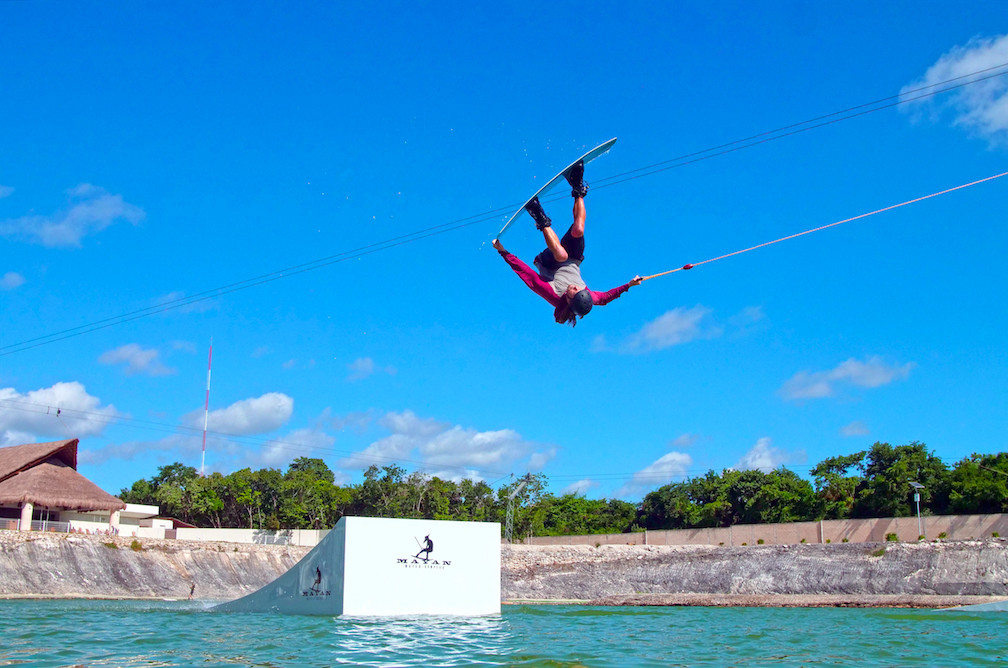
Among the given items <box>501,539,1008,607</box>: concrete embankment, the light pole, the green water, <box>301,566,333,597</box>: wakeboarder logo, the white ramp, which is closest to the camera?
the green water

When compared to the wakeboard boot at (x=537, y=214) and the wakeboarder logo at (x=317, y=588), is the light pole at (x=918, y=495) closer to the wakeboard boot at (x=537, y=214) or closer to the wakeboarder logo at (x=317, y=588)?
the wakeboarder logo at (x=317, y=588)

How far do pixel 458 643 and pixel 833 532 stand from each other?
41.6 metres

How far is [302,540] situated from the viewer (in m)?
56.4

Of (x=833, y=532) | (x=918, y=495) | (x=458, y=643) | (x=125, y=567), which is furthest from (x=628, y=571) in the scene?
(x=458, y=643)

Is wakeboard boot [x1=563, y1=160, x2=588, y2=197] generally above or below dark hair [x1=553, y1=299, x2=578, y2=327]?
above

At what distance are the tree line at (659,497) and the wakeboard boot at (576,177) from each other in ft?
152

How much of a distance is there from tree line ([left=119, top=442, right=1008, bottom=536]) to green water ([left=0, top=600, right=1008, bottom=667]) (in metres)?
33.5

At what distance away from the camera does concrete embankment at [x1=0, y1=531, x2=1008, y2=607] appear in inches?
1574

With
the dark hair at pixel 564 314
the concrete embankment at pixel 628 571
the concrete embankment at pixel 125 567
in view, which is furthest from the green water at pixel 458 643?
the concrete embankment at pixel 628 571

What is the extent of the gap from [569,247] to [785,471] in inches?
2378

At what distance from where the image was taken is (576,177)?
12602 mm

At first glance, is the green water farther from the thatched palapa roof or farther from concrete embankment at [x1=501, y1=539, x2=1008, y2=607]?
the thatched palapa roof

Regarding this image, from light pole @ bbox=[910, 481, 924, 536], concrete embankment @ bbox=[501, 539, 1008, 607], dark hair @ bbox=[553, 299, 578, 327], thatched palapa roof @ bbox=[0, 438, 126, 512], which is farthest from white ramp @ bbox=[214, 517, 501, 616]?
light pole @ bbox=[910, 481, 924, 536]

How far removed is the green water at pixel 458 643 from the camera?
491 inches
